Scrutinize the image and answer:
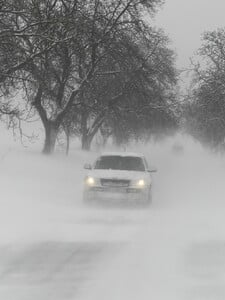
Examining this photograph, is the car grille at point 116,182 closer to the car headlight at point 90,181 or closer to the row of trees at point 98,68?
the car headlight at point 90,181

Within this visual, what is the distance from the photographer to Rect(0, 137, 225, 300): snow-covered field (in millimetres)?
6970

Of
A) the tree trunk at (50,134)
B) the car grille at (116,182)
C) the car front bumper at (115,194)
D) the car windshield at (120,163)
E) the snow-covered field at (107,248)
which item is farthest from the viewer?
the tree trunk at (50,134)

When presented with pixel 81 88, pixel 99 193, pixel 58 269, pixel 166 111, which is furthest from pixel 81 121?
pixel 58 269

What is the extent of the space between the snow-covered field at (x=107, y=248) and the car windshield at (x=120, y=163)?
1.15 m

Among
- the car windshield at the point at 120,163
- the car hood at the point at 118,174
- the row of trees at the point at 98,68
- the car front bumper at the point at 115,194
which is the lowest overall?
the car front bumper at the point at 115,194

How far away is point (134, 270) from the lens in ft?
26.3

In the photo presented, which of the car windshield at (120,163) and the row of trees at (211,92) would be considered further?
the row of trees at (211,92)

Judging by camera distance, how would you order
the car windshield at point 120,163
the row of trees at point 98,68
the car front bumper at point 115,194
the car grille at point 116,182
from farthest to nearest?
1. the row of trees at point 98,68
2. the car windshield at point 120,163
3. the car grille at point 116,182
4. the car front bumper at point 115,194

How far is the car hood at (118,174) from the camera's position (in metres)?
16.5

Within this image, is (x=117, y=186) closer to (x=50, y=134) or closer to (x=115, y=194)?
(x=115, y=194)

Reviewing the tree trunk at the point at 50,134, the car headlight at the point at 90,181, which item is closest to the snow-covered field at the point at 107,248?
the car headlight at the point at 90,181

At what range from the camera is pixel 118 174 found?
1664 centimetres

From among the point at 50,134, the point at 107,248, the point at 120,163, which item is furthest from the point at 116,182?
the point at 50,134

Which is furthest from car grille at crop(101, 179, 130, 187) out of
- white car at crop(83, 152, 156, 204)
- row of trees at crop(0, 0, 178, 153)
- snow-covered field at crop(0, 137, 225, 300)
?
row of trees at crop(0, 0, 178, 153)
